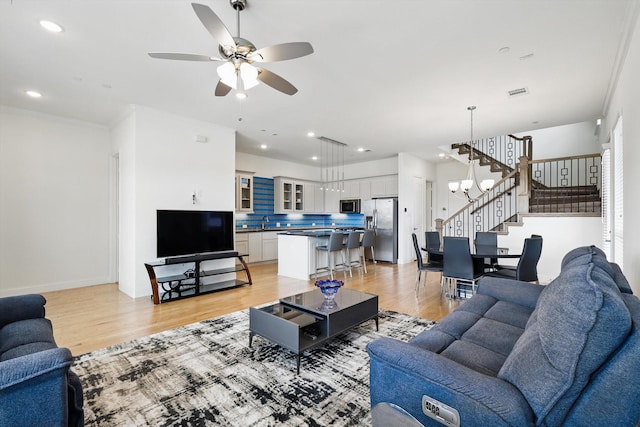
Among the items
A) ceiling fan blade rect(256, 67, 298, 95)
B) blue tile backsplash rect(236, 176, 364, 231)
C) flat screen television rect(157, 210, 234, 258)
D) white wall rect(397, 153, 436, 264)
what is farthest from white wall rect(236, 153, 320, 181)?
ceiling fan blade rect(256, 67, 298, 95)

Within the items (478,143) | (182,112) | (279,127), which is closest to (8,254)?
(182,112)

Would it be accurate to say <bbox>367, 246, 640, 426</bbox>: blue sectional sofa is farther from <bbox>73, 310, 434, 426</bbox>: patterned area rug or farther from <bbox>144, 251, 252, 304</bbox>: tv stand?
<bbox>144, 251, 252, 304</bbox>: tv stand

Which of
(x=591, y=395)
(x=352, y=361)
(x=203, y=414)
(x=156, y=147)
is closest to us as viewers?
(x=591, y=395)

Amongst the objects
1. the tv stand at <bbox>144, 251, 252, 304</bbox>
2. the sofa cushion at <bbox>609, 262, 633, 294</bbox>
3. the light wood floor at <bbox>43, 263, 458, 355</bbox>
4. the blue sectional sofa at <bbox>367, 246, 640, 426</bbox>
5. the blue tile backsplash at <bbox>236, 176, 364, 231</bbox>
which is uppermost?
the blue tile backsplash at <bbox>236, 176, 364, 231</bbox>

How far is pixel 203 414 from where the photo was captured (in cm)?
186

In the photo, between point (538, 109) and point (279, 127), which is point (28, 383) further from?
point (538, 109)

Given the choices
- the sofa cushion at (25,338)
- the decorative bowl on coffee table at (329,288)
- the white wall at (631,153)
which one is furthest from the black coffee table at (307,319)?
the white wall at (631,153)

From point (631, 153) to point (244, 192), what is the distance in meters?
6.83

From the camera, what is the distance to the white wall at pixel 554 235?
4.94 metres

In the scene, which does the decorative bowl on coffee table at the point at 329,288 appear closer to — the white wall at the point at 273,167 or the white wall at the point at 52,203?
the white wall at the point at 52,203

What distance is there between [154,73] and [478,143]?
758 cm

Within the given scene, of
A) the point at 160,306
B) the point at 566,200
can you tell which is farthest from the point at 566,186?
the point at 160,306

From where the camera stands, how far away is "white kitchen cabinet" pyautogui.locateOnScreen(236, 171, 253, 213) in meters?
7.23

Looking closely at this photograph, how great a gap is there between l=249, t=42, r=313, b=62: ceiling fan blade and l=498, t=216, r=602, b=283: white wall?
535cm
